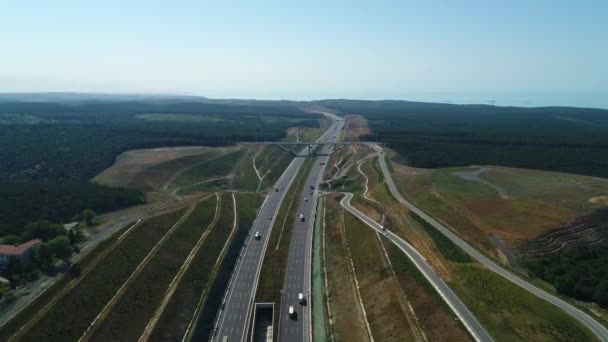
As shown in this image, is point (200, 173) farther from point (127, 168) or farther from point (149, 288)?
point (149, 288)

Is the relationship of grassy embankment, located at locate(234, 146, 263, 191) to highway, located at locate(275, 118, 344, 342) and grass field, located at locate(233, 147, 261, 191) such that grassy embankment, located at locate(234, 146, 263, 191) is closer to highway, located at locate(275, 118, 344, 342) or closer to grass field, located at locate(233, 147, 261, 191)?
grass field, located at locate(233, 147, 261, 191)

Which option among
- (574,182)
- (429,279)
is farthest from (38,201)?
(574,182)

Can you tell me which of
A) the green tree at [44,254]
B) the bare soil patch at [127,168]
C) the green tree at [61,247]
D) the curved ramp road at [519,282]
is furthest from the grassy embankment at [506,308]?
the bare soil patch at [127,168]

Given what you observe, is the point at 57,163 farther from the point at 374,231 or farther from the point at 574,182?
the point at 574,182

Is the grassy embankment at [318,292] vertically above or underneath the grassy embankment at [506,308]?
underneath

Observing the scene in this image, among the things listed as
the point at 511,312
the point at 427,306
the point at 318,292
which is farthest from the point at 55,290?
the point at 511,312

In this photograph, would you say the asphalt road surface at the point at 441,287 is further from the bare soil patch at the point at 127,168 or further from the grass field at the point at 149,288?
the bare soil patch at the point at 127,168
